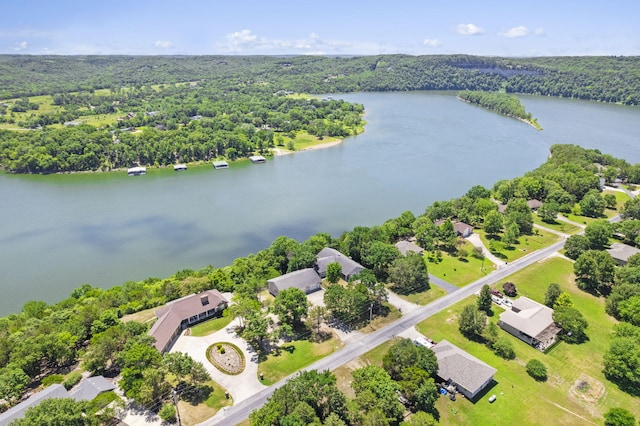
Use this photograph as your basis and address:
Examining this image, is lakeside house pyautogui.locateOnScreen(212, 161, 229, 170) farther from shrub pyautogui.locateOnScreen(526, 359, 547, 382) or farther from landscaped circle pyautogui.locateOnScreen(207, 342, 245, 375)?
shrub pyautogui.locateOnScreen(526, 359, 547, 382)

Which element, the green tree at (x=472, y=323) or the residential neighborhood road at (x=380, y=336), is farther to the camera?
the green tree at (x=472, y=323)

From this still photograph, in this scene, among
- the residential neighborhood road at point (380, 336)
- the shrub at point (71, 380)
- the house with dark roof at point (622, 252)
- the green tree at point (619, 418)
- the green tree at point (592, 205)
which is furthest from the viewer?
the green tree at point (592, 205)

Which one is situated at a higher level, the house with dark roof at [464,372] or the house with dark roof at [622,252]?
the house with dark roof at [622,252]

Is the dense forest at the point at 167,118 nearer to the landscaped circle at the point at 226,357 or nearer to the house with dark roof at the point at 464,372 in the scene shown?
the landscaped circle at the point at 226,357

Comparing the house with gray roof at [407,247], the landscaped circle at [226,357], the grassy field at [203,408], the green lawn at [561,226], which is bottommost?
the landscaped circle at [226,357]

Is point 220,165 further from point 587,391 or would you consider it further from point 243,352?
point 587,391

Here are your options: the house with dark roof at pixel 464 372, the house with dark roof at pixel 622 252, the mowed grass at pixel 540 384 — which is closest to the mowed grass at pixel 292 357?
the house with dark roof at pixel 464 372

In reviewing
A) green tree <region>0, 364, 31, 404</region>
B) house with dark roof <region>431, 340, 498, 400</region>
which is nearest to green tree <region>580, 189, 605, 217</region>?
house with dark roof <region>431, 340, 498, 400</region>

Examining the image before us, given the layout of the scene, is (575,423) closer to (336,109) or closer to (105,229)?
(105,229)
